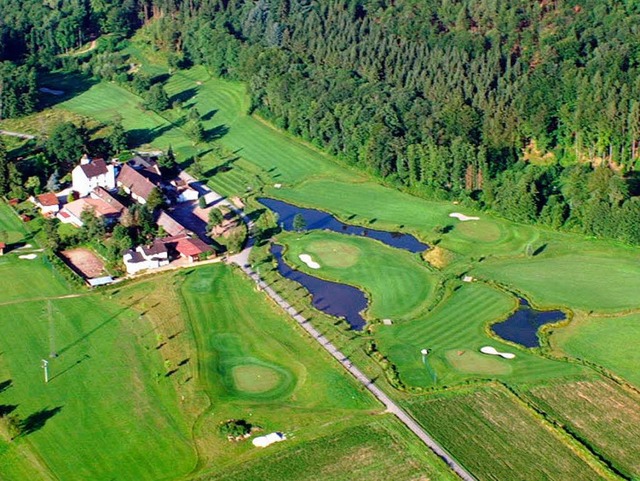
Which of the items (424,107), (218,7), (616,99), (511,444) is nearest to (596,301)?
(511,444)

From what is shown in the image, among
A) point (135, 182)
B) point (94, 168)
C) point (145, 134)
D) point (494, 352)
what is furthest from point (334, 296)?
point (145, 134)

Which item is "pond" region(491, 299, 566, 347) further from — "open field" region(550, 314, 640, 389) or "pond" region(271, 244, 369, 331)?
"pond" region(271, 244, 369, 331)

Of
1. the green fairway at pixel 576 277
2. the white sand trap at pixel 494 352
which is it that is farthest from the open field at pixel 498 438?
the green fairway at pixel 576 277

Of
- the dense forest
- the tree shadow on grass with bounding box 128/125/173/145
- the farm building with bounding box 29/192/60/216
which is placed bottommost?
the tree shadow on grass with bounding box 128/125/173/145

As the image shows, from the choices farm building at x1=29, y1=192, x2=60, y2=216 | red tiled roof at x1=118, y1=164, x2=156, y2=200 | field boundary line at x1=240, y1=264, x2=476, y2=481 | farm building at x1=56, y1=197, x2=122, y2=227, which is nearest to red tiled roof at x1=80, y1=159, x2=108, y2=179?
red tiled roof at x1=118, y1=164, x2=156, y2=200

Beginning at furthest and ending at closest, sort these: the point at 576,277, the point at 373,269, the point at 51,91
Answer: the point at 51,91
the point at 373,269
the point at 576,277

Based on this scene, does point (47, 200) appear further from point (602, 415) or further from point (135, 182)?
point (602, 415)
